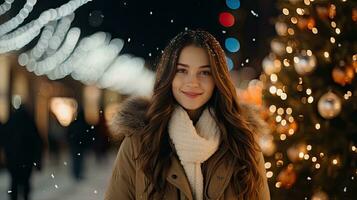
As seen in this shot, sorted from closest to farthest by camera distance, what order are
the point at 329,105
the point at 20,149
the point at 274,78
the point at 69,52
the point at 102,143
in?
the point at 329,105
the point at 274,78
the point at 20,149
the point at 102,143
the point at 69,52

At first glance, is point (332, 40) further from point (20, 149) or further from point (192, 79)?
point (20, 149)

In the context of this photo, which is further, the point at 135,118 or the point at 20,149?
the point at 20,149

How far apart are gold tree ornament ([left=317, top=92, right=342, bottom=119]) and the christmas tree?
0.10 meters

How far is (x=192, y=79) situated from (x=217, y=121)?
229mm

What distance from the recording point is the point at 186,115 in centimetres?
274

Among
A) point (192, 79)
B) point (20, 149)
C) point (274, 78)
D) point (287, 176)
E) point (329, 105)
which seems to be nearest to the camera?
point (192, 79)

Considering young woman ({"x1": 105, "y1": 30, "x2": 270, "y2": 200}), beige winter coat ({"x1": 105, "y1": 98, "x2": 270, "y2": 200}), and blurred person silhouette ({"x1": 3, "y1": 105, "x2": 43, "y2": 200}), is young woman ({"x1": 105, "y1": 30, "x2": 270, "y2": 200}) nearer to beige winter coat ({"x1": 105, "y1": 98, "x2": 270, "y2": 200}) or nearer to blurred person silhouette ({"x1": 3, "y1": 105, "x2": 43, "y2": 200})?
beige winter coat ({"x1": 105, "y1": 98, "x2": 270, "y2": 200})

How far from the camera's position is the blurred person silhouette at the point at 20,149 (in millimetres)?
7309

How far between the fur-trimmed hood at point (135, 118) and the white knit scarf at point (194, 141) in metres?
0.14

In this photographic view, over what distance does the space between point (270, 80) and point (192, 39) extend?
220 cm

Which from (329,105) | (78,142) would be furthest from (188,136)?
(78,142)

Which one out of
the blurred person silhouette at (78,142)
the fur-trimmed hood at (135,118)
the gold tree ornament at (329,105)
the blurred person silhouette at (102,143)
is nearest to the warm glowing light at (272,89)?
the gold tree ornament at (329,105)

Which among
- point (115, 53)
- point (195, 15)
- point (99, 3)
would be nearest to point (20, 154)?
point (195, 15)

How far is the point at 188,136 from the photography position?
2.71 meters
